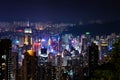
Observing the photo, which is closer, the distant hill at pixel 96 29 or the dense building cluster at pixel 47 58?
the dense building cluster at pixel 47 58

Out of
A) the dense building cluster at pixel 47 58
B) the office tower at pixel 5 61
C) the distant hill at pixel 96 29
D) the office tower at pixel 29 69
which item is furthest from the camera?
the distant hill at pixel 96 29

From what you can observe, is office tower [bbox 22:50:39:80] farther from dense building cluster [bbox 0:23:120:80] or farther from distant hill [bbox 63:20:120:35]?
distant hill [bbox 63:20:120:35]

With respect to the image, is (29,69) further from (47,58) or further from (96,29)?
(96,29)

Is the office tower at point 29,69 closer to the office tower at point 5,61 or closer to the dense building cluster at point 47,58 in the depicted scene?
the dense building cluster at point 47,58

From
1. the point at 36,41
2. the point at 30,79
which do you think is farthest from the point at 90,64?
the point at 36,41

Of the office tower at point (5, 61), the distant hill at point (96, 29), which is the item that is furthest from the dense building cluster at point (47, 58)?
the distant hill at point (96, 29)

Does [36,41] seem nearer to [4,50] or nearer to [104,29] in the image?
[104,29]
